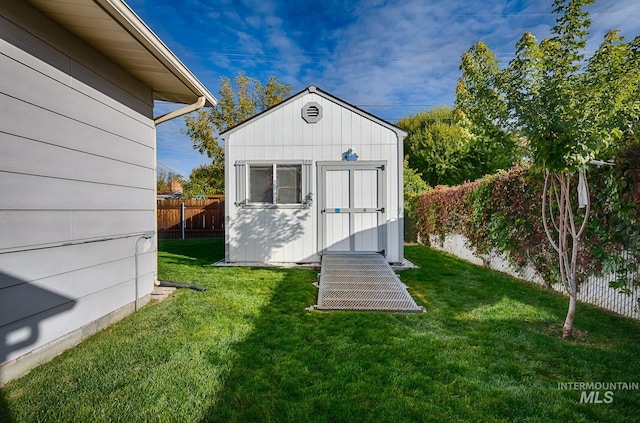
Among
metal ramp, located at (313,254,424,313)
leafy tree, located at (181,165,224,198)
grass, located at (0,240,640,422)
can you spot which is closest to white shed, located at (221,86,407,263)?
metal ramp, located at (313,254,424,313)

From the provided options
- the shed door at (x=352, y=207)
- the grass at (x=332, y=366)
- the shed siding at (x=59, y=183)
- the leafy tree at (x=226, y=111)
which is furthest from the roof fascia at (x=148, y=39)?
the leafy tree at (x=226, y=111)

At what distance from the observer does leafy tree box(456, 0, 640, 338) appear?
2.63 meters

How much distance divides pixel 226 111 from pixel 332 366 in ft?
54.1

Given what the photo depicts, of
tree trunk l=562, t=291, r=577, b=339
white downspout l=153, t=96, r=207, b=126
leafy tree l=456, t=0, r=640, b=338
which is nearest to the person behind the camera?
leafy tree l=456, t=0, r=640, b=338

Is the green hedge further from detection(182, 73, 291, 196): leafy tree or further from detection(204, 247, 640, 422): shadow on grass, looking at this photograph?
detection(182, 73, 291, 196): leafy tree

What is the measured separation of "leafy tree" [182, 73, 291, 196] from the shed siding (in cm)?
1284

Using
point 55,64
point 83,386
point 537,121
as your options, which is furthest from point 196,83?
point 537,121

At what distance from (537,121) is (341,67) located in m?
15.2

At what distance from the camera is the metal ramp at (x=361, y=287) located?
12.5ft

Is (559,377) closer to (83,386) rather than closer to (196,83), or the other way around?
(83,386)

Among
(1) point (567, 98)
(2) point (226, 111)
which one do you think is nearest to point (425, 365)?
(1) point (567, 98)

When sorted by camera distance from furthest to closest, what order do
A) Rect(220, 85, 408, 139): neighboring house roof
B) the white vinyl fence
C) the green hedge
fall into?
Rect(220, 85, 408, 139): neighboring house roof
the white vinyl fence
the green hedge

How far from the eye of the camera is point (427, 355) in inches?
102

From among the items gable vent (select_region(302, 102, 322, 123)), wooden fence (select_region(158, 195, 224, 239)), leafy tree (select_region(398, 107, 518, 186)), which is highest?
leafy tree (select_region(398, 107, 518, 186))
